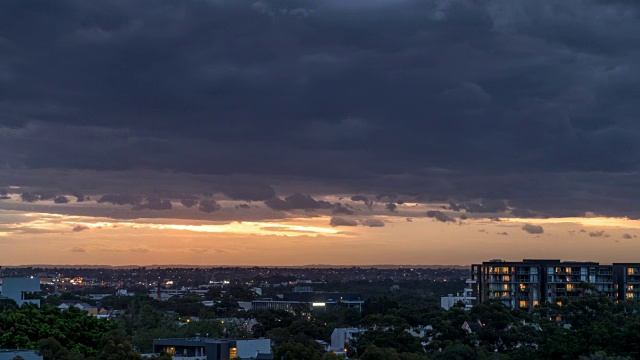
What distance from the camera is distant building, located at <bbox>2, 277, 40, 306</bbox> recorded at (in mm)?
118125

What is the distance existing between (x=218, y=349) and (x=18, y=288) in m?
45.9

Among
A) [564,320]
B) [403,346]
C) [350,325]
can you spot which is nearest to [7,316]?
[403,346]

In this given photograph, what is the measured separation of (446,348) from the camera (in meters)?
85.0

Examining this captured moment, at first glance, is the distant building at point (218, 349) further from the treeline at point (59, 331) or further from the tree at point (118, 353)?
the tree at point (118, 353)

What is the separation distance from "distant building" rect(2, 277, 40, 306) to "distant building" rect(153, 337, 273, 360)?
37935 mm

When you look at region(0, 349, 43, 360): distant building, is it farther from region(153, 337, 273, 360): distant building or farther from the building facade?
the building facade

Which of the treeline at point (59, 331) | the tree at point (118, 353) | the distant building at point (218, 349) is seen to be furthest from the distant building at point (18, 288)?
the tree at point (118, 353)

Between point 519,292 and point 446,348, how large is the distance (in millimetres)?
68523

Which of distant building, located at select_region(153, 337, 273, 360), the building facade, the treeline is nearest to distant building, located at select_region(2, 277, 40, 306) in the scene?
distant building, located at select_region(153, 337, 273, 360)

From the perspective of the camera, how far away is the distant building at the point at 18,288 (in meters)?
118

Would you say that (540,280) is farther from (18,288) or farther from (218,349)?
(18,288)

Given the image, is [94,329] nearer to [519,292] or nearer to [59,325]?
[59,325]

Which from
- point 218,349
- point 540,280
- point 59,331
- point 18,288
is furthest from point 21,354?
point 540,280

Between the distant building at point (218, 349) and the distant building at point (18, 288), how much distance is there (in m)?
37.9
